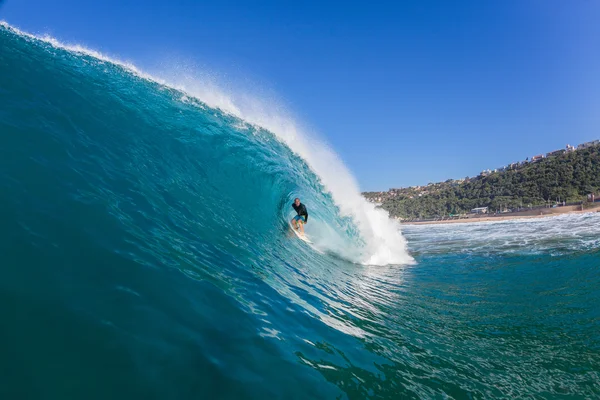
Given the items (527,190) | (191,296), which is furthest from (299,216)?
(527,190)

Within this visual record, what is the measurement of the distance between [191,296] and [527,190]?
136033mm

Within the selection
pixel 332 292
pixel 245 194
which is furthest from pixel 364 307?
pixel 245 194

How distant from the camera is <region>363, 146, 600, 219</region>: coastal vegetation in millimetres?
99625

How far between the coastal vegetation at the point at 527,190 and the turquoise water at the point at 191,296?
385 feet

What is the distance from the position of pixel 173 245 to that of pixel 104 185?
1557 mm

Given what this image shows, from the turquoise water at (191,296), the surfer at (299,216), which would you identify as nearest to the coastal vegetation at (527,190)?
the surfer at (299,216)

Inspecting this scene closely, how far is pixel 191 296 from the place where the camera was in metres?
3.45

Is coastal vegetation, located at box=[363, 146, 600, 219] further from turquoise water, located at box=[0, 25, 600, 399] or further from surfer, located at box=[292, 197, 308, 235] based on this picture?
turquoise water, located at box=[0, 25, 600, 399]

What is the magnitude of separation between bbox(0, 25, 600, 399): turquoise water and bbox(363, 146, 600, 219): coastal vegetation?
117 meters

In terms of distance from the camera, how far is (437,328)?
482 cm

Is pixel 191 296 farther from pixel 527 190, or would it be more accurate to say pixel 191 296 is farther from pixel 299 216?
pixel 527 190

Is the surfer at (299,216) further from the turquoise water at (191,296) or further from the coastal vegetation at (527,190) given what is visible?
the coastal vegetation at (527,190)

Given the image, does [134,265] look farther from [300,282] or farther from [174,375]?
[300,282]

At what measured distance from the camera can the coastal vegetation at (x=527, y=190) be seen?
99.6 m
